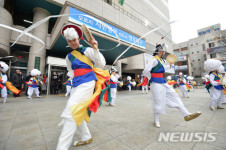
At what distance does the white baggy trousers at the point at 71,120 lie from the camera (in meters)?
1.24

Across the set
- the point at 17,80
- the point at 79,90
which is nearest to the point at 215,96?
the point at 79,90

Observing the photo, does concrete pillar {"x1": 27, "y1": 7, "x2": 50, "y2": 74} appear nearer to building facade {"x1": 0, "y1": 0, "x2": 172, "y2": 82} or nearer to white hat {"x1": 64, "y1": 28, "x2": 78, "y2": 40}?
building facade {"x1": 0, "y1": 0, "x2": 172, "y2": 82}

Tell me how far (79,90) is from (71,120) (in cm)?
42

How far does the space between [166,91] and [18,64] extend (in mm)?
14428

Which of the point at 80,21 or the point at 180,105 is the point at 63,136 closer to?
the point at 180,105

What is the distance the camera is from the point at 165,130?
7.16ft

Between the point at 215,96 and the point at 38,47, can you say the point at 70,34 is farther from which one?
the point at 38,47

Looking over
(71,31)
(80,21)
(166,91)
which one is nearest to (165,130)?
(166,91)

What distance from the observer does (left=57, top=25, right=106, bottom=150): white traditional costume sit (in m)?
1.31

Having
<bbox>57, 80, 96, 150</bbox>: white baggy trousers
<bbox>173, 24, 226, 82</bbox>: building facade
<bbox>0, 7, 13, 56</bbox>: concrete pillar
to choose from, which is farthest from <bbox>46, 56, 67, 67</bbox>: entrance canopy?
<bbox>173, 24, 226, 82</bbox>: building facade

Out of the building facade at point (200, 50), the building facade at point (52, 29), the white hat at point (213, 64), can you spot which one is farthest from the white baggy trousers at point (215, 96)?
the building facade at point (200, 50)

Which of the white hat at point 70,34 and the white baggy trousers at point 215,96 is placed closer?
the white hat at point 70,34

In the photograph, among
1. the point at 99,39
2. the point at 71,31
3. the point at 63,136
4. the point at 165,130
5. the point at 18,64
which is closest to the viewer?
the point at 63,136

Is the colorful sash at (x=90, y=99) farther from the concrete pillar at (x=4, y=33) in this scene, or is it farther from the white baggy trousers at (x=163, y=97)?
the concrete pillar at (x=4, y=33)
